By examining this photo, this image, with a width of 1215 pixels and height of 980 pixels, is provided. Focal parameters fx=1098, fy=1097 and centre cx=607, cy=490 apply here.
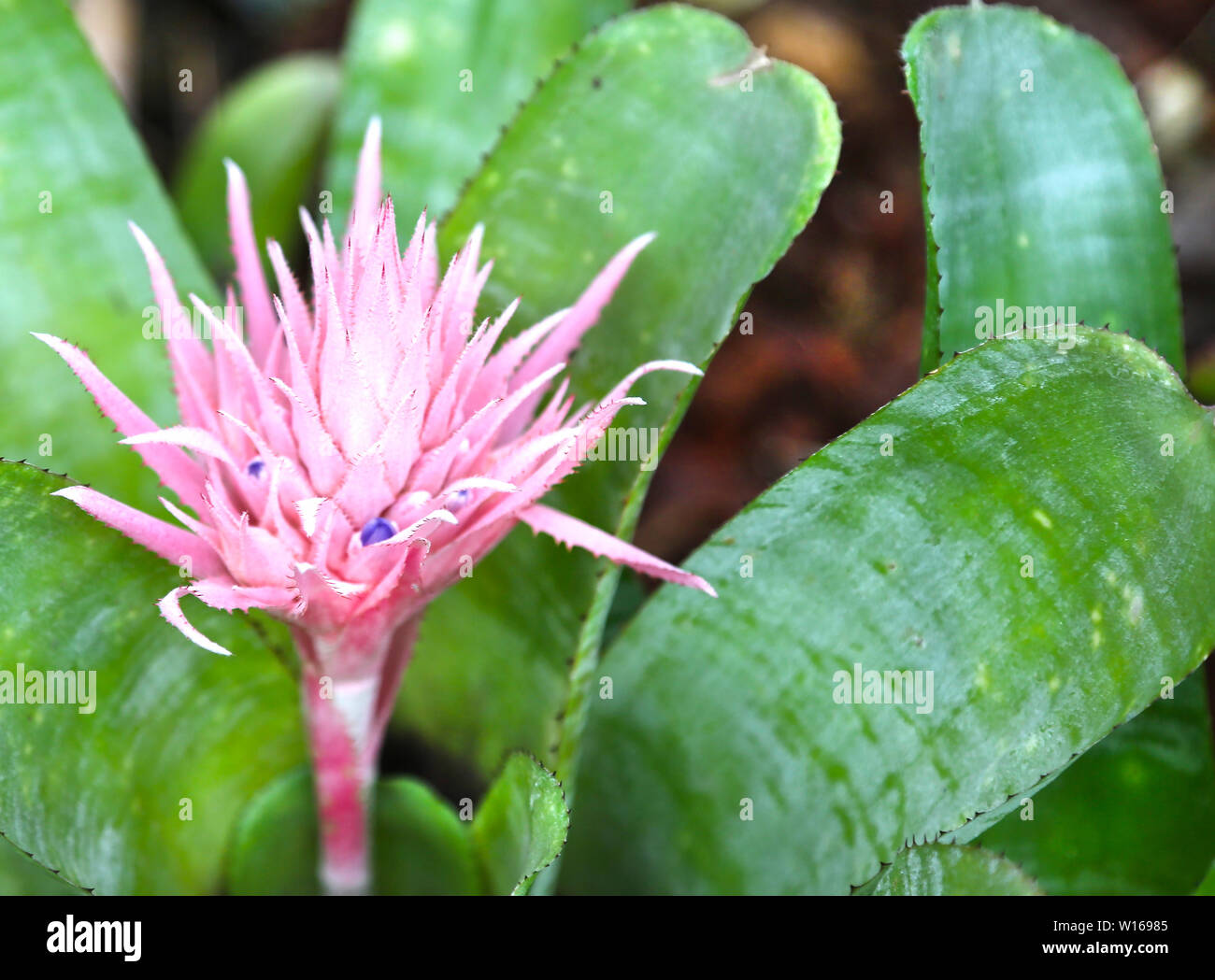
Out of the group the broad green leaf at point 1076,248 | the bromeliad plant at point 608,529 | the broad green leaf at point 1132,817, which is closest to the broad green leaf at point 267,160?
the bromeliad plant at point 608,529

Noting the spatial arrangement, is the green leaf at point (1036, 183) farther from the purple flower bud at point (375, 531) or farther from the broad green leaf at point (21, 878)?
the broad green leaf at point (21, 878)

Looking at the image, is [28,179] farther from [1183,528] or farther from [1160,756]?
[1160,756]

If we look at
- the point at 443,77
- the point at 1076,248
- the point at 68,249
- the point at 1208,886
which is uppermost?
the point at 443,77

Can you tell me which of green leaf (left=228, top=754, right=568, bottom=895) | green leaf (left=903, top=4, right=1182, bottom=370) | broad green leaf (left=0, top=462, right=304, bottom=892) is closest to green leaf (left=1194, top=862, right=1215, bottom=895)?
green leaf (left=903, top=4, right=1182, bottom=370)

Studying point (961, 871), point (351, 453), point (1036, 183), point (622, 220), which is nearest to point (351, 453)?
point (351, 453)

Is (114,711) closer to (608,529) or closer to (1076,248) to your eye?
(608,529)
